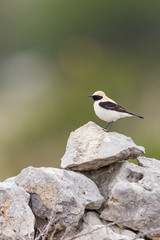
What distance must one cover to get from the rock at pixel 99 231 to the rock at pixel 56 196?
0.16 m

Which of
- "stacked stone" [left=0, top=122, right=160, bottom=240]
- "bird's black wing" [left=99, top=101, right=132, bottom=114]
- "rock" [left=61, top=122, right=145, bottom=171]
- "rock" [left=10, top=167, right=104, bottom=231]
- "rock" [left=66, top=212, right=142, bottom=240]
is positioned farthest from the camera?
"bird's black wing" [left=99, top=101, right=132, bottom=114]

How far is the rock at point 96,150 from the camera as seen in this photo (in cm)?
701

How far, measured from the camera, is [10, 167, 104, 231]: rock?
6316 mm

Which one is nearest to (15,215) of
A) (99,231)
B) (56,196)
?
(56,196)

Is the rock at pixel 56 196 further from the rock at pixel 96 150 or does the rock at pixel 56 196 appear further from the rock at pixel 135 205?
the rock at pixel 96 150

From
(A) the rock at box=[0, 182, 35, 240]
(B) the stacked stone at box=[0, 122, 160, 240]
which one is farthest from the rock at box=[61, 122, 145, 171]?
(A) the rock at box=[0, 182, 35, 240]

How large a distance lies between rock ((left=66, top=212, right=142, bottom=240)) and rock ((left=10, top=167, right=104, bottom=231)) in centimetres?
16

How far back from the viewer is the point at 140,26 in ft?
101

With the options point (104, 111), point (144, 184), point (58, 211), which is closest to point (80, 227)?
point (58, 211)

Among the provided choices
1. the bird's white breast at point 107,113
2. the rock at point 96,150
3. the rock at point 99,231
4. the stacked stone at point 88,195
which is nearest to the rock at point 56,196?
the stacked stone at point 88,195

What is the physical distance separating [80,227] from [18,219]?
37.9 inches

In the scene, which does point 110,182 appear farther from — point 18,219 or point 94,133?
point 18,219

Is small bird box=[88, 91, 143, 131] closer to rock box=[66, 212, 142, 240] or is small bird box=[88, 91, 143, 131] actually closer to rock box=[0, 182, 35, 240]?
rock box=[66, 212, 142, 240]

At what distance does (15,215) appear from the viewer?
20.1ft
